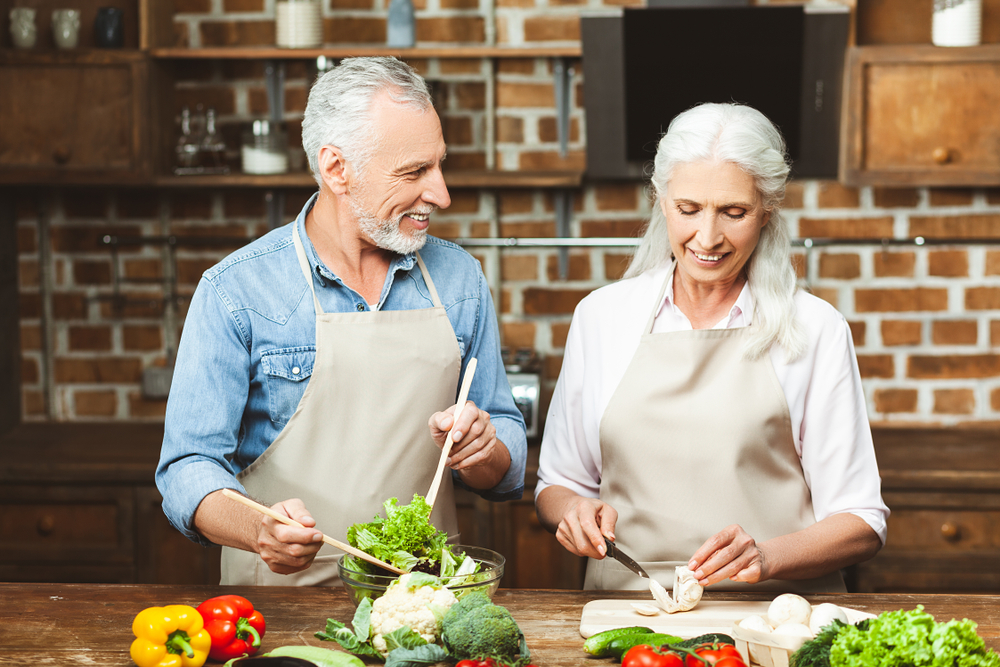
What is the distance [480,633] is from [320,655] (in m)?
0.23

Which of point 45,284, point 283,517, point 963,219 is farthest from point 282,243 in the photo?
point 963,219

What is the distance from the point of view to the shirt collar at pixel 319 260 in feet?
6.09

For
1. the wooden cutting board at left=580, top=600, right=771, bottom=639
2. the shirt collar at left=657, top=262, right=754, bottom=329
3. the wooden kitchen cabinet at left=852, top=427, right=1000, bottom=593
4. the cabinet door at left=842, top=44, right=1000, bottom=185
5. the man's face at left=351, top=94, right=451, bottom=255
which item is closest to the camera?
the wooden cutting board at left=580, top=600, right=771, bottom=639

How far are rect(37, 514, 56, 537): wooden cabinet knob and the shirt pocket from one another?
1.50 m

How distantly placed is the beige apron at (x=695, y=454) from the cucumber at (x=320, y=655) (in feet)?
2.11

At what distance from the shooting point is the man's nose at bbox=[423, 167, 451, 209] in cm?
180

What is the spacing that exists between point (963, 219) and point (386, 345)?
2.25 meters

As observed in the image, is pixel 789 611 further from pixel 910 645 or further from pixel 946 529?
pixel 946 529

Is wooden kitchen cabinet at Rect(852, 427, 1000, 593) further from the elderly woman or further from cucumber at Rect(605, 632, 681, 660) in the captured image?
cucumber at Rect(605, 632, 681, 660)

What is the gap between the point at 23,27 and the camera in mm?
3104

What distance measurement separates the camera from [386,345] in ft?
6.08

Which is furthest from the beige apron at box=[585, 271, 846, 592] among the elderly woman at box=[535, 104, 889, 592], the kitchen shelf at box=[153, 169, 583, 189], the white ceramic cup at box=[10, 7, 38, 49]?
the white ceramic cup at box=[10, 7, 38, 49]

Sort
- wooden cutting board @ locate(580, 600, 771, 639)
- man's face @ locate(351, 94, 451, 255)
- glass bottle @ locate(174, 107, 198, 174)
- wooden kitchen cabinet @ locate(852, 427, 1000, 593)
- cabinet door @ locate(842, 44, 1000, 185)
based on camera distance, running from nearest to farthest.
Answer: wooden cutting board @ locate(580, 600, 771, 639) < man's face @ locate(351, 94, 451, 255) < wooden kitchen cabinet @ locate(852, 427, 1000, 593) < cabinet door @ locate(842, 44, 1000, 185) < glass bottle @ locate(174, 107, 198, 174)

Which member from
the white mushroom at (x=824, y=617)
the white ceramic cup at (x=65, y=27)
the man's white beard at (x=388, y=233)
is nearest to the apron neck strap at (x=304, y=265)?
the man's white beard at (x=388, y=233)
